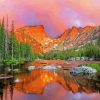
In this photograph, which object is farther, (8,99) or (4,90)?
(4,90)

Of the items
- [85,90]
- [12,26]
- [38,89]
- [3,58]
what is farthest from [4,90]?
[12,26]

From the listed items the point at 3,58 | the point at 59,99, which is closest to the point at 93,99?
the point at 59,99

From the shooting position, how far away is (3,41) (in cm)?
11738

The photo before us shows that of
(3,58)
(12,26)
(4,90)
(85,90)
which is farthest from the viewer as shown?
(12,26)

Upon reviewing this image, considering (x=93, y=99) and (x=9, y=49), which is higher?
(x=9, y=49)

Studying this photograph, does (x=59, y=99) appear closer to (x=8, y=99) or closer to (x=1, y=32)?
(x=8, y=99)

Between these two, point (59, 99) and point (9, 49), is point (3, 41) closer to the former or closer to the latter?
point (9, 49)

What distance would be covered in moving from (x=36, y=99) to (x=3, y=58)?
270 feet

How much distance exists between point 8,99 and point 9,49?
9944 centimetres

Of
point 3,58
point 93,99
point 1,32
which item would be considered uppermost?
point 1,32

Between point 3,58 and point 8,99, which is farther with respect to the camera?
point 3,58

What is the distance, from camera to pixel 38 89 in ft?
150

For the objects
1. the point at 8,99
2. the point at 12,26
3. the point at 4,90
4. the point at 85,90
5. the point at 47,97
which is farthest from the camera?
the point at 12,26

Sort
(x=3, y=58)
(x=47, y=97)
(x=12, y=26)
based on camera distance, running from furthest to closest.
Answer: (x=12, y=26), (x=3, y=58), (x=47, y=97)
